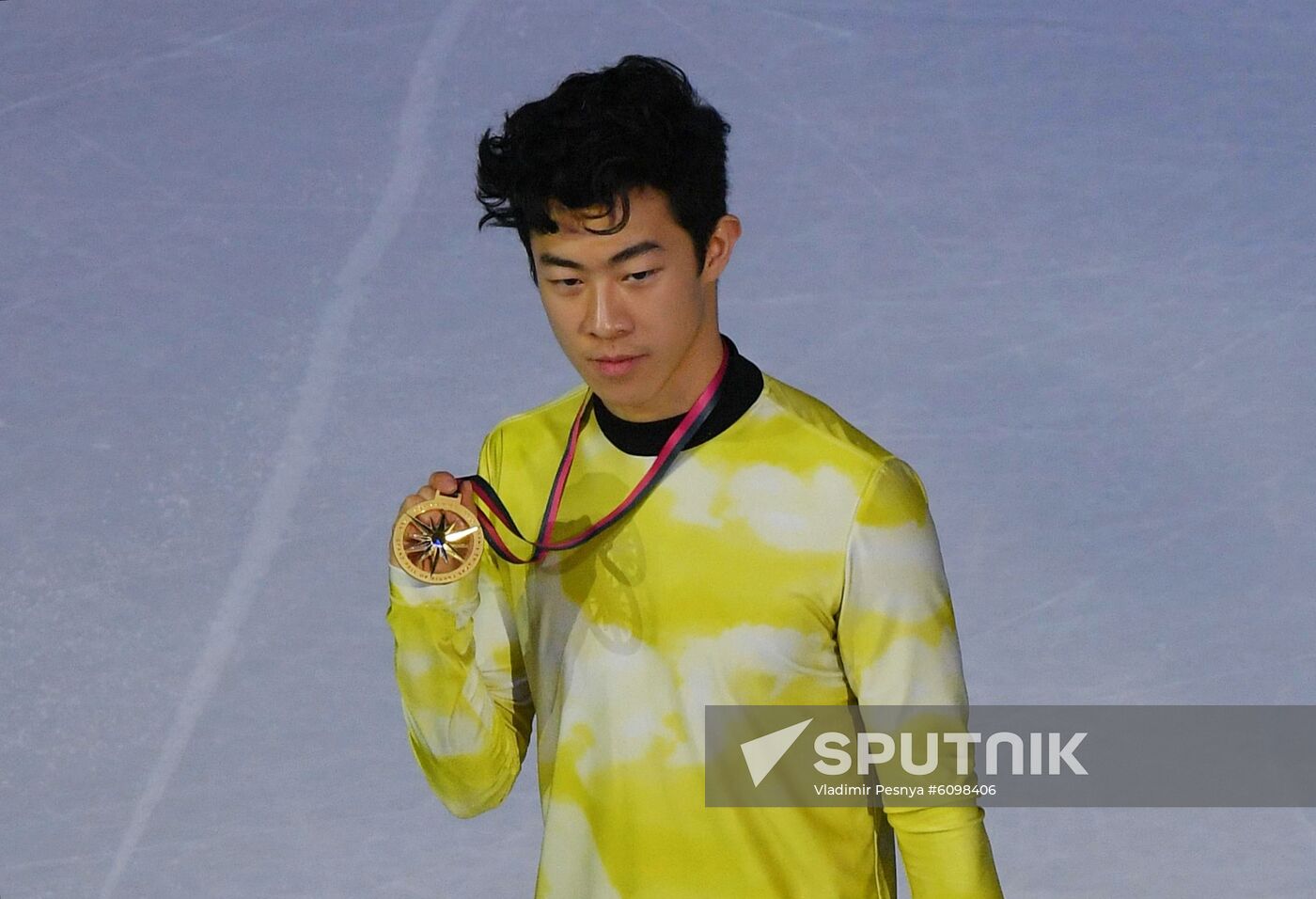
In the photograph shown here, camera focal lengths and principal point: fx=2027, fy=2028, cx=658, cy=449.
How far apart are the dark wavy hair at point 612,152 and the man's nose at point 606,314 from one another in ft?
0.21

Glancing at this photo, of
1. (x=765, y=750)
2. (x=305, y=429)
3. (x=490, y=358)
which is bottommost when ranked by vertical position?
(x=765, y=750)

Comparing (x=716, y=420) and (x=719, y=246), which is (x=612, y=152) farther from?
(x=716, y=420)

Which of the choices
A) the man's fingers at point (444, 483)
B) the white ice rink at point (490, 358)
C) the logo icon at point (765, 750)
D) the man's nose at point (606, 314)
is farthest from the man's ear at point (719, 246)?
the white ice rink at point (490, 358)

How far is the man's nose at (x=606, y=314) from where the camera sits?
80.7 inches

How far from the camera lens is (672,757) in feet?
6.91

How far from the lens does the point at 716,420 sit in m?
2.16

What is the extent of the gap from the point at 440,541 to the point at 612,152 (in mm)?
427

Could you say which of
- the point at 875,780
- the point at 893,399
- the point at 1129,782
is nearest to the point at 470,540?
the point at 875,780

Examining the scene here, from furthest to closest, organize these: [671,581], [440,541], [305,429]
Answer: [305,429]
[671,581]
[440,541]

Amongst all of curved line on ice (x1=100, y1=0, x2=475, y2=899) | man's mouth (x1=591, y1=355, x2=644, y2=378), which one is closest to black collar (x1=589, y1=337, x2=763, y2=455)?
man's mouth (x1=591, y1=355, x2=644, y2=378)

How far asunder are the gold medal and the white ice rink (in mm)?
1901

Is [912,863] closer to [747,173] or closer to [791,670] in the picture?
[791,670]

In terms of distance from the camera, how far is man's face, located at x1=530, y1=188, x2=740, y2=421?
2.05 metres

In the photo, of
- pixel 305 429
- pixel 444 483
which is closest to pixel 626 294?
pixel 444 483
